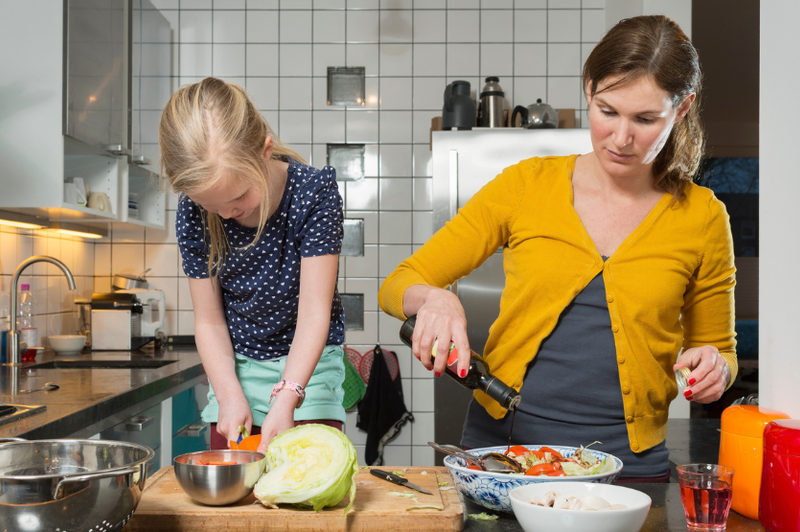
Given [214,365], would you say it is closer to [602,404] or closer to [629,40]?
[602,404]

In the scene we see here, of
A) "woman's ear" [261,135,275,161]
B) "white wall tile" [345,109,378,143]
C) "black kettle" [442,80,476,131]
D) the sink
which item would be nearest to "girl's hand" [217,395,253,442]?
"woman's ear" [261,135,275,161]

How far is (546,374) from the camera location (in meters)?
1.12

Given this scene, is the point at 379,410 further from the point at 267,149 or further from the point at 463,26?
the point at 267,149

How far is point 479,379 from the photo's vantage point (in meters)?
1.00

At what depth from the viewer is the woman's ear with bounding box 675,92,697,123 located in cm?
106

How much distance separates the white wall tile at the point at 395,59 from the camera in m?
3.29

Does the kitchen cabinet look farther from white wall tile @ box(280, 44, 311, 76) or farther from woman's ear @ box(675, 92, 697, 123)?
woman's ear @ box(675, 92, 697, 123)

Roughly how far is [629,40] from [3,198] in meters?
2.07

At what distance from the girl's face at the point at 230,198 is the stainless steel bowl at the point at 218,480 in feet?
1.51

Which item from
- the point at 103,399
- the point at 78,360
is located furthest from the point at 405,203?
the point at 103,399

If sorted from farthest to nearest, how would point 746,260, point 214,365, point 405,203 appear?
point 746,260 → point 405,203 → point 214,365

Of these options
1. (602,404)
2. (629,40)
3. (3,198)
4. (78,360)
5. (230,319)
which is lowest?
(78,360)

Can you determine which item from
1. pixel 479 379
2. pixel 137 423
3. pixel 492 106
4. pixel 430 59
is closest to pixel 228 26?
pixel 430 59

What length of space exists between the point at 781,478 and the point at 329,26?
302cm
